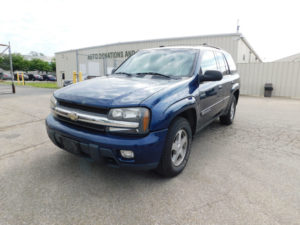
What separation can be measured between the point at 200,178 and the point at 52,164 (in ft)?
6.91

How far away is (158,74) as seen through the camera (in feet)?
9.49

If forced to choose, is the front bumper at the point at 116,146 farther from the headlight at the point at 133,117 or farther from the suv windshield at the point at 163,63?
the suv windshield at the point at 163,63

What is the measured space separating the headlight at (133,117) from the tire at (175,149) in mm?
384

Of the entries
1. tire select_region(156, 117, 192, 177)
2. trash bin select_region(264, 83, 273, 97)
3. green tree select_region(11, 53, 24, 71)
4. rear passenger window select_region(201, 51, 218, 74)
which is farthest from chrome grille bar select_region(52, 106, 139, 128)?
green tree select_region(11, 53, 24, 71)

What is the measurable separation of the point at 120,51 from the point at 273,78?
40.0ft

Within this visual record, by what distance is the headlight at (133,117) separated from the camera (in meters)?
1.93

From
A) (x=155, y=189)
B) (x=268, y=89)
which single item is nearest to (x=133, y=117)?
(x=155, y=189)

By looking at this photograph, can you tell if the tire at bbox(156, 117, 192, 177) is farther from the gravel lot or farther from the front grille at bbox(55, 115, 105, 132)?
the front grille at bbox(55, 115, 105, 132)

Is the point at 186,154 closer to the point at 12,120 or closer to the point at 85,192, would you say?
the point at 85,192

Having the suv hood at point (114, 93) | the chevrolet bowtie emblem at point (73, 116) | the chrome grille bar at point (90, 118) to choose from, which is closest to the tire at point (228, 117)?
the suv hood at point (114, 93)

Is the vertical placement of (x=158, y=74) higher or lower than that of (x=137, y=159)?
higher

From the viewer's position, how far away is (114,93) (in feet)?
7.13

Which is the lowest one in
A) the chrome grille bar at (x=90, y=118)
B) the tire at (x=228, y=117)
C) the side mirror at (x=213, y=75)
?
the tire at (x=228, y=117)

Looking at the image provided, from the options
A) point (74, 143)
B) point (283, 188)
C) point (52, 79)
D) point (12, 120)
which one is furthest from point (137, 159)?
point (52, 79)
